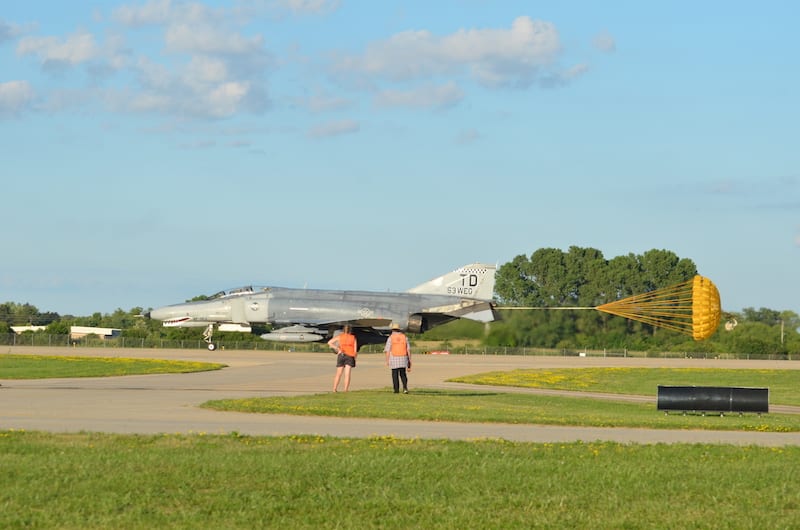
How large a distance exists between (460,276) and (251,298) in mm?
11392

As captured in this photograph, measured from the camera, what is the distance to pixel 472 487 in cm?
1076

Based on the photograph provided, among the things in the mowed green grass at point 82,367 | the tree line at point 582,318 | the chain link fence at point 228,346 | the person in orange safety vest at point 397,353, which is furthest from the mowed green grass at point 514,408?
the chain link fence at point 228,346

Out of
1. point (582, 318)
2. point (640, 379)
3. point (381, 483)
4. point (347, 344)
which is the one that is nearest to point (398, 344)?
point (347, 344)

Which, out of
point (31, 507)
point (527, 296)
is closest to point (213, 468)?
point (31, 507)

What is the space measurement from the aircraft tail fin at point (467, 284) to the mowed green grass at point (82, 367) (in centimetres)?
1591

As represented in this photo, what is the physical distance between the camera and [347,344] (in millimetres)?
25031

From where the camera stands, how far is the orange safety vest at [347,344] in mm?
24953

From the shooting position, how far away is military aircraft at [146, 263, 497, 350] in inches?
2162

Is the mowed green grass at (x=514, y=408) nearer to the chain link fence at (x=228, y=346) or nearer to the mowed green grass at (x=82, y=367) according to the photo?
the mowed green grass at (x=82, y=367)

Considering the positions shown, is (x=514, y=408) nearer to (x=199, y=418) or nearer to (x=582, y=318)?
(x=199, y=418)

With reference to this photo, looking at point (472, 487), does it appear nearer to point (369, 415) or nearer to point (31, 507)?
point (31, 507)

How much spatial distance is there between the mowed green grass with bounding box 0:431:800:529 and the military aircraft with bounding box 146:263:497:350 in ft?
133

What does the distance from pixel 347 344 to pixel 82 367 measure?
55.1 ft

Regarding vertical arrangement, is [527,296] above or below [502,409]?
above
